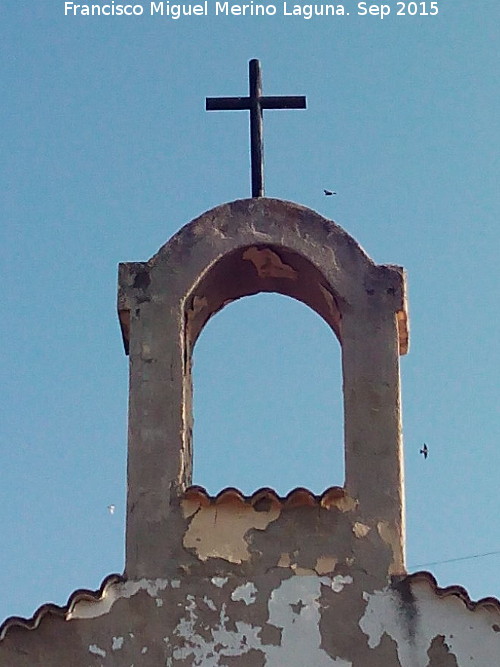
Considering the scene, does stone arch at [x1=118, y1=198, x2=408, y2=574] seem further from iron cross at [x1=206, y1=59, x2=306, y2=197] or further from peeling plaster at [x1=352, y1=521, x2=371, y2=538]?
iron cross at [x1=206, y1=59, x2=306, y2=197]

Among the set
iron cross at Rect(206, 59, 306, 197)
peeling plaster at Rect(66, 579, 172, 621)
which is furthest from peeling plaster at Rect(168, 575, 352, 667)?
iron cross at Rect(206, 59, 306, 197)

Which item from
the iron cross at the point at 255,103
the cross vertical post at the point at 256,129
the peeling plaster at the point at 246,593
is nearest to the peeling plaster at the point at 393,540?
the peeling plaster at the point at 246,593

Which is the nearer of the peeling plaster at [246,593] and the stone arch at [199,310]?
the peeling plaster at [246,593]

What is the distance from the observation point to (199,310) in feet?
24.5

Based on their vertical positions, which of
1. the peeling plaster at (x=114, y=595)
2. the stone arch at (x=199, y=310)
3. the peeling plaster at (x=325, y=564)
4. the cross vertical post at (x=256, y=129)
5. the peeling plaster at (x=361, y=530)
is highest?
the cross vertical post at (x=256, y=129)

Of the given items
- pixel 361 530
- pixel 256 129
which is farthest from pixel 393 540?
pixel 256 129

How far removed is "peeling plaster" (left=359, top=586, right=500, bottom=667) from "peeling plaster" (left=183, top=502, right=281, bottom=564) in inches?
23.2

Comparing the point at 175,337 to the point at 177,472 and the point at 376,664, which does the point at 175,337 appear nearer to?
the point at 177,472

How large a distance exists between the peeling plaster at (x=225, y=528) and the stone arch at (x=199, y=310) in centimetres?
13

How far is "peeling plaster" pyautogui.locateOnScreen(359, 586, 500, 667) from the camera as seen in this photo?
6371 millimetres

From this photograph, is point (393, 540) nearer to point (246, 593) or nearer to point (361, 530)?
point (361, 530)

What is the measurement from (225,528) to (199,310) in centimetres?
132

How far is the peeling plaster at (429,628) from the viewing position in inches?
251

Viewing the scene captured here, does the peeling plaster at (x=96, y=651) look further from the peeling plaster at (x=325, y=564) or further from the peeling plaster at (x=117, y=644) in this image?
the peeling plaster at (x=325, y=564)
